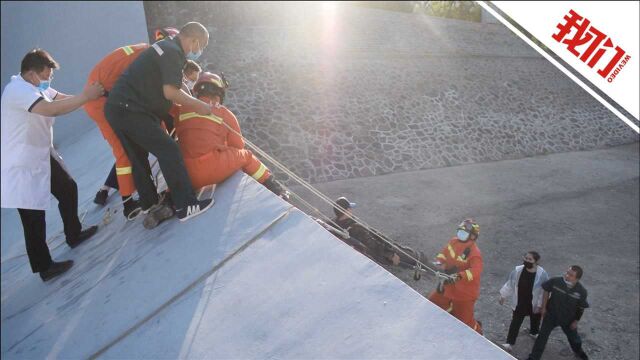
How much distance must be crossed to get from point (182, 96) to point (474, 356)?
2722 millimetres

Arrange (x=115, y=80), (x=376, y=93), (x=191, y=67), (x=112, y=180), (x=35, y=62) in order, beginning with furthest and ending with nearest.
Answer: (x=376, y=93)
(x=112, y=180)
(x=191, y=67)
(x=115, y=80)
(x=35, y=62)

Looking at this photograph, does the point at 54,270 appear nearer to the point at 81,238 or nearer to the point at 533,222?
the point at 81,238

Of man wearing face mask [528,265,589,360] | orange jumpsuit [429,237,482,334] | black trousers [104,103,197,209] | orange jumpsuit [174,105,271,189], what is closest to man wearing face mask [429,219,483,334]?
orange jumpsuit [429,237,482,334]

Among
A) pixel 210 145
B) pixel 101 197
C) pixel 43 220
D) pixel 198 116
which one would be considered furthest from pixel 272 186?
pixel 101 197

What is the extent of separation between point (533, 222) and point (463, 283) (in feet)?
16.7

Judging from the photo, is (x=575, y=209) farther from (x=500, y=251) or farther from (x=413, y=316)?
(x=413, y=316)

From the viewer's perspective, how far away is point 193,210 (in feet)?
11.8

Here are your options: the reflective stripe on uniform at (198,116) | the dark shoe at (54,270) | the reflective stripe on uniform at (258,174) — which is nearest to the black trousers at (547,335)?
the reflective stripe on uniform at (258,174)

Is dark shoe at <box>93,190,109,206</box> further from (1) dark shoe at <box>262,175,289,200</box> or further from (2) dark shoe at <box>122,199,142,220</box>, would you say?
(1) dark shoe at <box>262,175,289,200</box>

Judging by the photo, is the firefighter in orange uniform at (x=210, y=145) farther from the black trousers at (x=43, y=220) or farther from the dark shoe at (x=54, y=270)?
the dark shoe at (x=54, y=270)

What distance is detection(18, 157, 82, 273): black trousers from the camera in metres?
3.98

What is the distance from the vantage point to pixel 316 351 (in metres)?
2.40

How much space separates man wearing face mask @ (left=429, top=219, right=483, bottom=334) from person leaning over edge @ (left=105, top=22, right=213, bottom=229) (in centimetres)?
255

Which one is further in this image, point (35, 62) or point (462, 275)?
point (462, 275)
